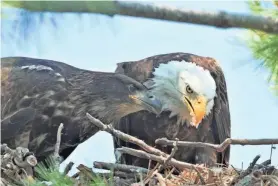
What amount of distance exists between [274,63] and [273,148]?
68 cm

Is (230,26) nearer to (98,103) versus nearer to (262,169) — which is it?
(262,169)

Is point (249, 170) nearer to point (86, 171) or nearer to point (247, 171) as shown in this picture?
point (247, 171)

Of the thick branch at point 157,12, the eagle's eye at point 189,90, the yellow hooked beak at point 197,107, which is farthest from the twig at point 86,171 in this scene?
the thick branch at point 157,12

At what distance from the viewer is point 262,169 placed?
259 centimetres

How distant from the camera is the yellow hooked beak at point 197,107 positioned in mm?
3370

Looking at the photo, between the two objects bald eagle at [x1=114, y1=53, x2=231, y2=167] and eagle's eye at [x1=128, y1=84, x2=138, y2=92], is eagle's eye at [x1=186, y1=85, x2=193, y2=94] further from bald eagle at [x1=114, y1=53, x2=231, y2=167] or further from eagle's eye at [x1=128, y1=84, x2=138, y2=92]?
eagle's eye at [x1=128, y1=84, x2=138, y2=92]

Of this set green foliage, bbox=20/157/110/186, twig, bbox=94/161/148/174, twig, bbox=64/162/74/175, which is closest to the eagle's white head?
twig, bbox=94/161/148/174

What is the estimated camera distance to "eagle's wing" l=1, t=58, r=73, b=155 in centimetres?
297

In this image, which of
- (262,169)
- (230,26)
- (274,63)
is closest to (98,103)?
(262,169)

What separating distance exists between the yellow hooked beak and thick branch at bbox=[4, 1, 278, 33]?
189 cm

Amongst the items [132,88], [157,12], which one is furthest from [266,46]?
[132,88]

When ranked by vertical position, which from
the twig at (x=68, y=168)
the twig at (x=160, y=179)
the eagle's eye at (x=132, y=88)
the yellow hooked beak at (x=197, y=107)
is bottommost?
the twig at (x=160, y=179)

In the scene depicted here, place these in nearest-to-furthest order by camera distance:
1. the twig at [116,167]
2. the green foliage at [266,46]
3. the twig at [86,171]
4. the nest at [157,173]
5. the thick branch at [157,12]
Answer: the thick branch at [157,12]
the green foliage at [266,46]
the nest at [157,173]
the twig at [86,171]
the twig at [116,167]

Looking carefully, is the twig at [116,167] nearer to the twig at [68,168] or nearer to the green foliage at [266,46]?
the twig at [68,168]
